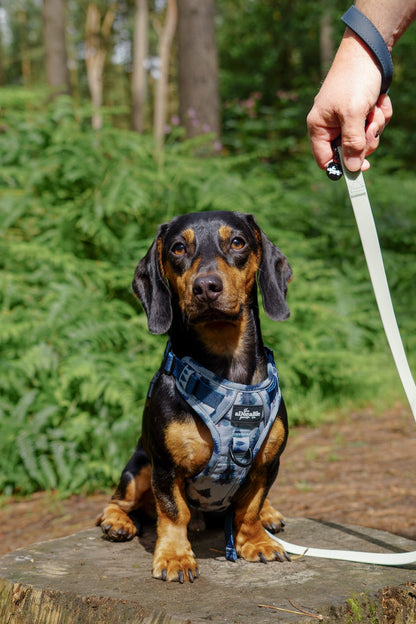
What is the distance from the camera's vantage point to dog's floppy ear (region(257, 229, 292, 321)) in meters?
2.93

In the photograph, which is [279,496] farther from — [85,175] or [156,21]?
[156,21]

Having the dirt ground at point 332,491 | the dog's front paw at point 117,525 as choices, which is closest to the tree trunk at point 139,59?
the dirt ground at point 332,491

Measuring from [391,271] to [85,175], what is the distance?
4758mm

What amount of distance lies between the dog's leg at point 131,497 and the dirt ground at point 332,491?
4.31 ft

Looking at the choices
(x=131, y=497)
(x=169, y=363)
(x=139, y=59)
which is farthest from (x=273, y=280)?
(x=139, y=59)

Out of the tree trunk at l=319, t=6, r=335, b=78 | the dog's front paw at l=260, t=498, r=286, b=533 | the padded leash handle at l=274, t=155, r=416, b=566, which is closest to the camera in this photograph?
the padded leash handle at l=274, t=155, r=416, b=566

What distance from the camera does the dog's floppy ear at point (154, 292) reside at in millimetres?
2906

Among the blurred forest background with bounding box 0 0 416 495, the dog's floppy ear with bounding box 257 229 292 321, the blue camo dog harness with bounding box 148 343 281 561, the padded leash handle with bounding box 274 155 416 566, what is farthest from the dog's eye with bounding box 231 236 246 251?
the blurred forest background with bounding box 0 0 416 495

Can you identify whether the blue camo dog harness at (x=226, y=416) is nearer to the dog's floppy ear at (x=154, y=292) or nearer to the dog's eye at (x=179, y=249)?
the dog's floppy ear at (x=154, y=292)

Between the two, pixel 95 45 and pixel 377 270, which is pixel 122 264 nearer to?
pixel 377 270

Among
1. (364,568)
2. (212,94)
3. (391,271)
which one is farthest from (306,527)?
(212,94)

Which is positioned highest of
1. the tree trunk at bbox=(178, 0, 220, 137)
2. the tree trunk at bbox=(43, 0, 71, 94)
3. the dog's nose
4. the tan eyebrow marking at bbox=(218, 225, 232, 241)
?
the tree trunk at bbox=(43, 0, 71, 94)

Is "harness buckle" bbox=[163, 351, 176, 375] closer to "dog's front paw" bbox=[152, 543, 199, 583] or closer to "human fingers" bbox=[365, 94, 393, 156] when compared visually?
"dog's front paw" bbox=[152, 543, 199, 583]

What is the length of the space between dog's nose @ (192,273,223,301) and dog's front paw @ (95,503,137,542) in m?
1.27
